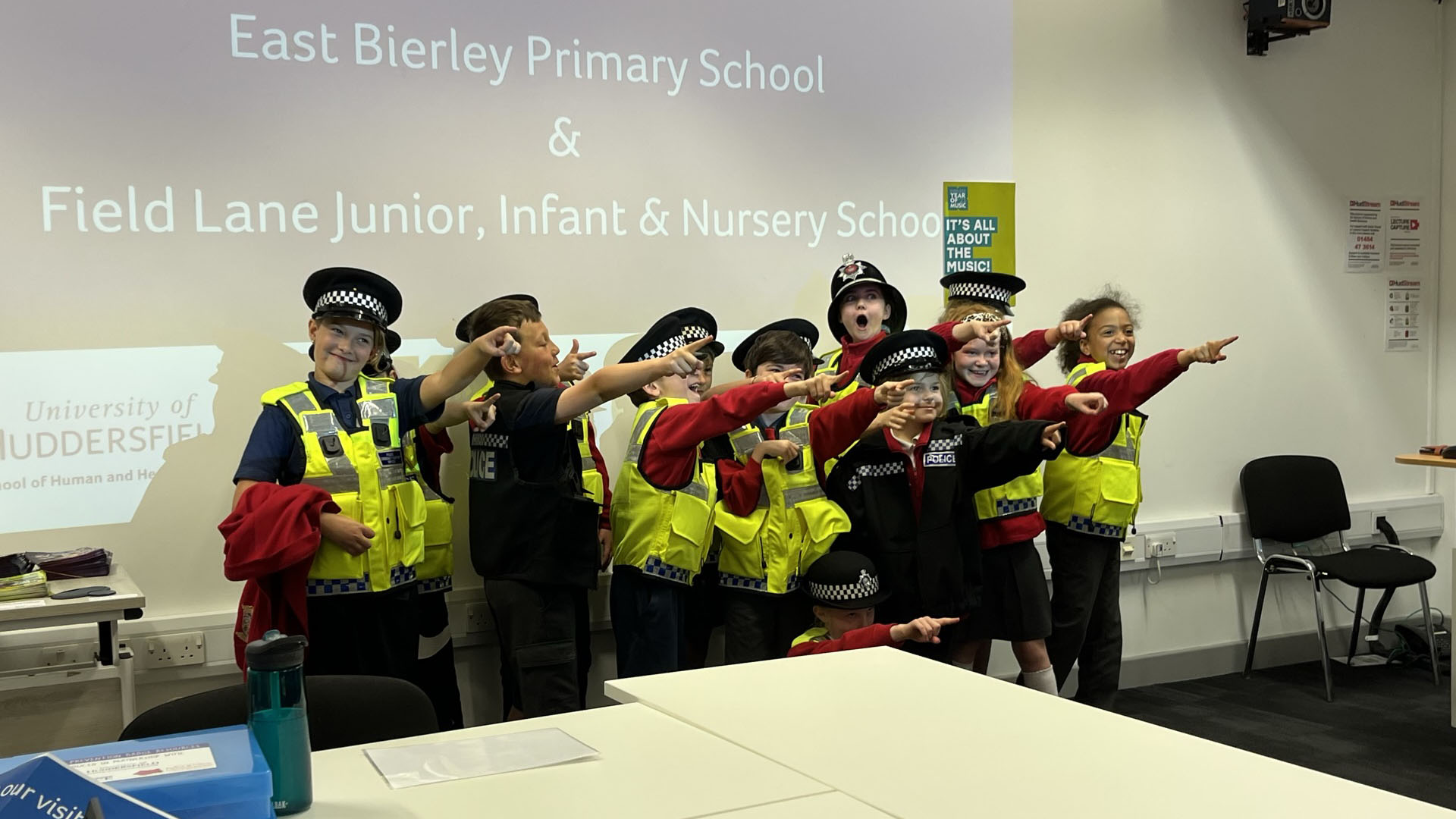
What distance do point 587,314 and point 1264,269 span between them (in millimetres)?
3328

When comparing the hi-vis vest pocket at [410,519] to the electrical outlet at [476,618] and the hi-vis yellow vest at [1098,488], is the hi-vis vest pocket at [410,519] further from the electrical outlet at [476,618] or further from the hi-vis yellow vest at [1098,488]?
the hi-vis yellow vest at [1098,488]

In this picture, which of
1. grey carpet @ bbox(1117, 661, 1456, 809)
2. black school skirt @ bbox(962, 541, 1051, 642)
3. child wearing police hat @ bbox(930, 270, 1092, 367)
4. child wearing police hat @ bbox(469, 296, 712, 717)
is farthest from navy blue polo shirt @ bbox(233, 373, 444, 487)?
grey carpet @ bbox(1117, 661, 1456, 809)

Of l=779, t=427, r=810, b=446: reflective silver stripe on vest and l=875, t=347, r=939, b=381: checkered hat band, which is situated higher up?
l=875, t=347, r=939, b=381: checkered hat band

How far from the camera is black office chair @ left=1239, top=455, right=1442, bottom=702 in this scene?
5422 mm

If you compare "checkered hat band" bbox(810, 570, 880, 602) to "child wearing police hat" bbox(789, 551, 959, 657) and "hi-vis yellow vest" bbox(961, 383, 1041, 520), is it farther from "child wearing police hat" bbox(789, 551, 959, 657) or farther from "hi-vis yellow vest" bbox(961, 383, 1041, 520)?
"hi-vis yellow vest" bbox(961, 383, 1041, 520)

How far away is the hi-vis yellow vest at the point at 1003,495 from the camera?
4352mm

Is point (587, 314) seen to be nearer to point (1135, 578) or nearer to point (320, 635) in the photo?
point (320, 635)

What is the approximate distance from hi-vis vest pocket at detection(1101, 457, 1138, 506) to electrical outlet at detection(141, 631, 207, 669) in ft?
10.2

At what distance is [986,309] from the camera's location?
457 cm

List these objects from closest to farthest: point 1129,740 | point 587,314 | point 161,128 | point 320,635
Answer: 1. point 1129,740
2. point 320,635
3. point 161,128
4. point 587,314

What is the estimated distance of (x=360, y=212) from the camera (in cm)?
400

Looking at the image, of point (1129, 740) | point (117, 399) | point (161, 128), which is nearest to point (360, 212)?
point (161, 128)

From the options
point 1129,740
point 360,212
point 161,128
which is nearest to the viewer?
point 1129,740

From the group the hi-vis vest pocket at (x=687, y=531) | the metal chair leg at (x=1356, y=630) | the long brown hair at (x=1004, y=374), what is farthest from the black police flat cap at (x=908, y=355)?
the metal chair leg at (x=1356, y=630)
